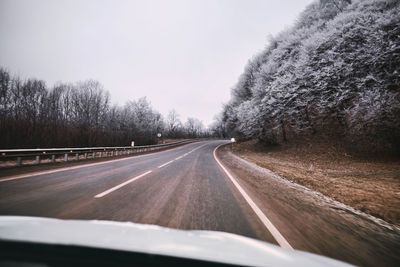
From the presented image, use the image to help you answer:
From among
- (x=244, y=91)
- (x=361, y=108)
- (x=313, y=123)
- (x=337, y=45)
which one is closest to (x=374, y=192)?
(x=361, y=108)

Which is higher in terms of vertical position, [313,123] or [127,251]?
[313,123]

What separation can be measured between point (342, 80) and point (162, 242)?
58.5 ft

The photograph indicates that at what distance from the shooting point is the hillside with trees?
10.7 metres

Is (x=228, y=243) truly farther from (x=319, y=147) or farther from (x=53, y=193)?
(x=319, y=147)

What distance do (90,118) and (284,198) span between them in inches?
1856

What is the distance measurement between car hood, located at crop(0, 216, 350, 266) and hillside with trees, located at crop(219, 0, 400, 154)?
13900mm

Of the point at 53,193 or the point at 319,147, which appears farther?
the point at 319,147

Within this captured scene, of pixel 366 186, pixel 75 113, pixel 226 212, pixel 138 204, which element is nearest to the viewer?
pixel 226 212

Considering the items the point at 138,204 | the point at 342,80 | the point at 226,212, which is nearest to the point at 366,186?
the point at 226,212

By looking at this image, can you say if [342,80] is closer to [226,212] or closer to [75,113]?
[226,212]

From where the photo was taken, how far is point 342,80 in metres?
13.4

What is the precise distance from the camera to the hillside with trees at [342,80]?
10711 mm

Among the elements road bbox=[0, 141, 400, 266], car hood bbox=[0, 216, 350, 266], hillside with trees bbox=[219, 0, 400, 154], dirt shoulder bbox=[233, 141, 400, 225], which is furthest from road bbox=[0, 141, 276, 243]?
hillside with trees bbox=[219, 0, 400, 154]

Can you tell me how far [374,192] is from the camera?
5168 millimetres
